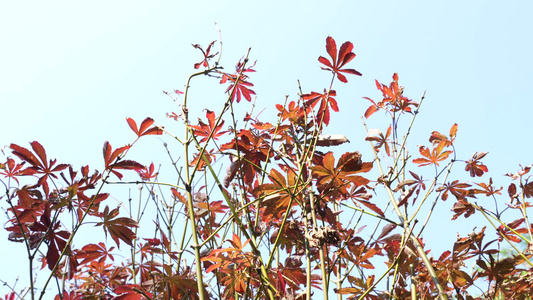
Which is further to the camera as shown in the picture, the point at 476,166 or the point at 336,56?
the point at 476,166

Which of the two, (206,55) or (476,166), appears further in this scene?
(476,166)

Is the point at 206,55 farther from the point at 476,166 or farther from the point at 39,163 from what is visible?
the point at 476,166

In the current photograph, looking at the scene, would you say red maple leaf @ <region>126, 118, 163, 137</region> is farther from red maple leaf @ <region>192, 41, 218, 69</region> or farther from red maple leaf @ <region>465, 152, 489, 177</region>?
red maple leaf @ <region>465, 152, 489, 177</region>

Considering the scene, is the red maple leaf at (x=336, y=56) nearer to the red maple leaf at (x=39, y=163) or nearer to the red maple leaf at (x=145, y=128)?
the red maple leaf at (x=145, y=128)

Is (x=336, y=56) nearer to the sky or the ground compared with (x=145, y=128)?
nearer to the sky

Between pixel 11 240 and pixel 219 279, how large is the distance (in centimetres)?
70

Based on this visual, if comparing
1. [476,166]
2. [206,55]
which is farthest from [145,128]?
[476,166]

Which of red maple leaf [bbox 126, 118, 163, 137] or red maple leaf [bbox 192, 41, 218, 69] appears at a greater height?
red maple leaf [bbox 192, 41, 218, 69]

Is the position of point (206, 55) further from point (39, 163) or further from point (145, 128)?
point (39, 163)

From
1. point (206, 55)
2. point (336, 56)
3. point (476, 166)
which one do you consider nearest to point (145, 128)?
point (206, 55)

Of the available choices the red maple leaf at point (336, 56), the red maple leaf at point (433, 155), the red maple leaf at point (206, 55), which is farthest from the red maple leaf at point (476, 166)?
the red maple leaf at point (206, 55)

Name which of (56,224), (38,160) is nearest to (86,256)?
(56,224)

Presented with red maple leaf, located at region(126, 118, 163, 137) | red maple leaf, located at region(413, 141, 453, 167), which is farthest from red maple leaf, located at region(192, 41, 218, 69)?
red maple leaf, located at region(413, 141, 453, 167)

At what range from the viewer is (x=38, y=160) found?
1.44 metres
